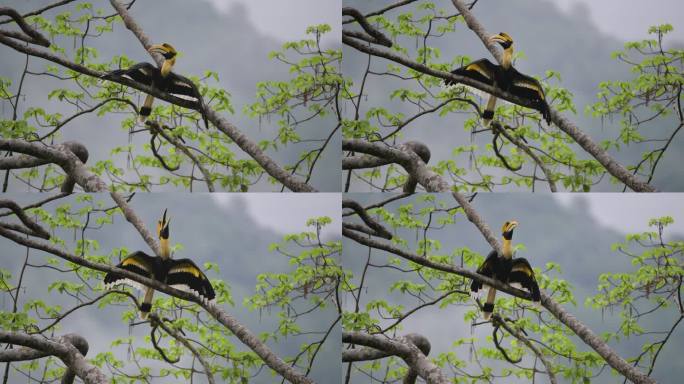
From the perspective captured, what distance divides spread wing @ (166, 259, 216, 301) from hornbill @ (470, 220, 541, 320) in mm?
963

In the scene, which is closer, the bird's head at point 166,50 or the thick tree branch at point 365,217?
the bird's head at point 166,50

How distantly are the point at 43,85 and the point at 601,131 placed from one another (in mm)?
2013

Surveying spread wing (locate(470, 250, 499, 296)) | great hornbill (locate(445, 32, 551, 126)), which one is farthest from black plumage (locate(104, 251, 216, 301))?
great hornbill (locate(445, 32, 551, 126))

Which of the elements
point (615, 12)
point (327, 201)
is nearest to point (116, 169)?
point (327, 201)

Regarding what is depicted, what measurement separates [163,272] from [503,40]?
1474 mm

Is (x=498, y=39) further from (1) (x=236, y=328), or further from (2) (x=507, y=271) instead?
(1) (x=236, y=328)

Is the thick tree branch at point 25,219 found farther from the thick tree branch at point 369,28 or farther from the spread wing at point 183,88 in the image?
the thick tree branch at point 369,28

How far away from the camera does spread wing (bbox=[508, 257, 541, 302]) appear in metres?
3.66

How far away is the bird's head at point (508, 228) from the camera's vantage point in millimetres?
3662

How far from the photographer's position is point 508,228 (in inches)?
144

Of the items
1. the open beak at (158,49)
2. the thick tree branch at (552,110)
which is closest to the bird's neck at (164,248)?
the open beak at (158,49)

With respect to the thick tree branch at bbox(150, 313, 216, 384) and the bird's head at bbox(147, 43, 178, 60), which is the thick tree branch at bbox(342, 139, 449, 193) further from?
the thick tree branch at bbox(150, 313, 216, 384)

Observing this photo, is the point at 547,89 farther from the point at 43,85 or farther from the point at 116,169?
the point at 43,85

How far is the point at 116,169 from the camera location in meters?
3.64
